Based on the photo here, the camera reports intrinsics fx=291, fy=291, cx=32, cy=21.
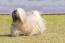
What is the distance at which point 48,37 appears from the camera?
1.89 metres

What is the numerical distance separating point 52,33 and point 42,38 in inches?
6.5

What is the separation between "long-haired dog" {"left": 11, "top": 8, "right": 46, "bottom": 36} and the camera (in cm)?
184

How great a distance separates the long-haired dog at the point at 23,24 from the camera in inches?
72.4

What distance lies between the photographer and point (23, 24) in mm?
1857

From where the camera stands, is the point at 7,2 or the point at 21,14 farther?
the point at 7,2

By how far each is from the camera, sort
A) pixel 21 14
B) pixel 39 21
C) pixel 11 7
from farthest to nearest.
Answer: pixel 11 7 → pixel 39 21 → pixel 21 14

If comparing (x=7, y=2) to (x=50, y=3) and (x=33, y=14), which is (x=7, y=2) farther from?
(x=33, y=14)

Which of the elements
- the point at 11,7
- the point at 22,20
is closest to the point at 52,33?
the point at 22,20

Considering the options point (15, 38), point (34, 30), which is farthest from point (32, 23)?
point (15, 38)

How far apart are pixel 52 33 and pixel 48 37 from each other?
12 centimetres

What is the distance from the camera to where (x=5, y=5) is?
3162 mm

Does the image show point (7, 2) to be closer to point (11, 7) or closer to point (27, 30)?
point (11, 7)

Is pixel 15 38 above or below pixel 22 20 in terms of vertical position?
below

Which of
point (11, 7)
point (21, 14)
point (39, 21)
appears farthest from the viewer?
point (11, 7)
